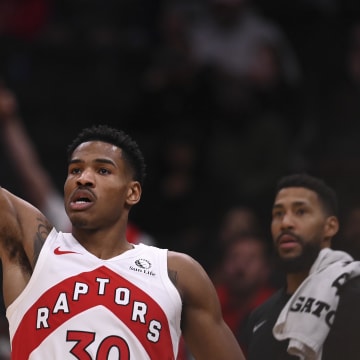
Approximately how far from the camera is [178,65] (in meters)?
7.72

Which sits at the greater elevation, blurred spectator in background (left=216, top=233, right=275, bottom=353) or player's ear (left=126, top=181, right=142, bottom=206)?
blurred spectator in background (left=216, top=233, right=275, bottom=353)

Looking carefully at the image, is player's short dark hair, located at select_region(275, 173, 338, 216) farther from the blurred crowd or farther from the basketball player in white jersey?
the blurred crowd

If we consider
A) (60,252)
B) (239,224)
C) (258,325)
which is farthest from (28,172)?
(258,325)

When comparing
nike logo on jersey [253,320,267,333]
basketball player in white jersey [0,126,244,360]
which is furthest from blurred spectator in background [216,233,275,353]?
basketball player in white jersey [0,126,244,360]

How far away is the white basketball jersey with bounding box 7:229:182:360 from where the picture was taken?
4.00m

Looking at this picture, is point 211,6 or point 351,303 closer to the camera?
point 351,303

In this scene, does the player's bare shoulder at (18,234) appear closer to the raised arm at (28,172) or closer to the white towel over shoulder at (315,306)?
the white towel over shoulder at (315,306)

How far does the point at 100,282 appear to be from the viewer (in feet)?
13.5

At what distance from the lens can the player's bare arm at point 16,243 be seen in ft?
13.6

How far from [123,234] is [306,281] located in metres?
0.85

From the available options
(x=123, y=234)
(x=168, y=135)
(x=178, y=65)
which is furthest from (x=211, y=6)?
(x=123, y=234)

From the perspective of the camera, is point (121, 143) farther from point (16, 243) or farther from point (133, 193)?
point (16, 243)

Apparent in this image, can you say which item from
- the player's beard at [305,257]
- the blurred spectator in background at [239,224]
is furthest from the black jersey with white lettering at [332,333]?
the blurred spectator in background at [239,224]

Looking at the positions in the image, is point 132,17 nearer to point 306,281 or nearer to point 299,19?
point 299,19
